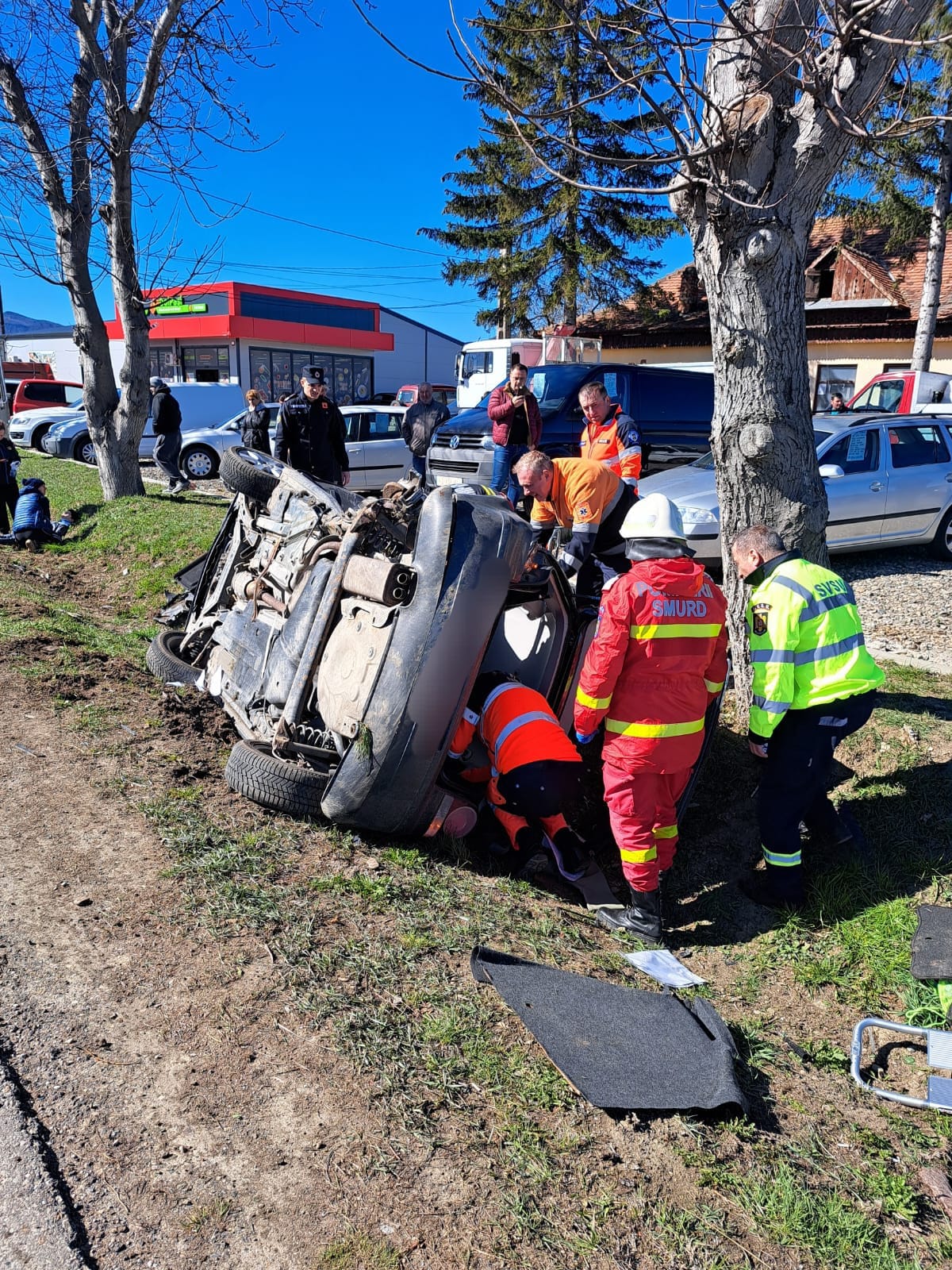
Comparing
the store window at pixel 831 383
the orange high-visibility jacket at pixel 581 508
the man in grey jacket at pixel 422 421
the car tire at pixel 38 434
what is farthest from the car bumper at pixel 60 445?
the store window at pixel 831 383

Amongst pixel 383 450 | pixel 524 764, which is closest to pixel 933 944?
pixel 524 764

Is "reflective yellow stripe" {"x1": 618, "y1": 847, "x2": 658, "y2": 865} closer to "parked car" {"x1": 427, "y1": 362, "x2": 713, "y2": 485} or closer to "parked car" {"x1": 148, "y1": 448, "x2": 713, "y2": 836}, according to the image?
"parked car" {"x1": 148, "y1": 448, "x2": 713, "y2": 836}

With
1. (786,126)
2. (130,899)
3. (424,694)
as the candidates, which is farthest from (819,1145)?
(786,126)

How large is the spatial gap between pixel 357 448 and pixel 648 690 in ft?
39.1

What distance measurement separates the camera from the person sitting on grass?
1048 centimetres

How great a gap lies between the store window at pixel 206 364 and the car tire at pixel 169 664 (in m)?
31.9

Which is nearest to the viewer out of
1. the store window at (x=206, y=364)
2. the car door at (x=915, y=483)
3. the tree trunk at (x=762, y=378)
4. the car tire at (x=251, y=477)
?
the tree trunk at (x=762, y=378)

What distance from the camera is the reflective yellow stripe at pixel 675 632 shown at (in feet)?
12.1

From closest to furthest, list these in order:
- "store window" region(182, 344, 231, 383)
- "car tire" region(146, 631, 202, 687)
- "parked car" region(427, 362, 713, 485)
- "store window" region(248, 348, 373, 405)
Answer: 1. "car tire" region(146, 631, 202, 687)
2. "parked car" region(427, 362, 713, 485)
3. "store window" region(182, 344, 231, 383)
4. "store window" region(248, 348, 373, 405)

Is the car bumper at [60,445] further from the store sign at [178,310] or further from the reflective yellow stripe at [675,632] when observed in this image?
the reflective yellow stripe at [675,632]

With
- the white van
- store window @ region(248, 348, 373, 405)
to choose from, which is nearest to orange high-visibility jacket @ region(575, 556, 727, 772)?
the white van

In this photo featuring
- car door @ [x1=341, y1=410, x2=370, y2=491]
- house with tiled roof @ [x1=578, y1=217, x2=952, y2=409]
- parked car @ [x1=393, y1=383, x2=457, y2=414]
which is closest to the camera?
car door @ [x1=341, y1=410, x2=370, y2=491]

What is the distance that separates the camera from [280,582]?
16.0ft

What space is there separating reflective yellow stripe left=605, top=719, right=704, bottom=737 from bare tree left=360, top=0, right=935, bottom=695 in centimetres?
159
